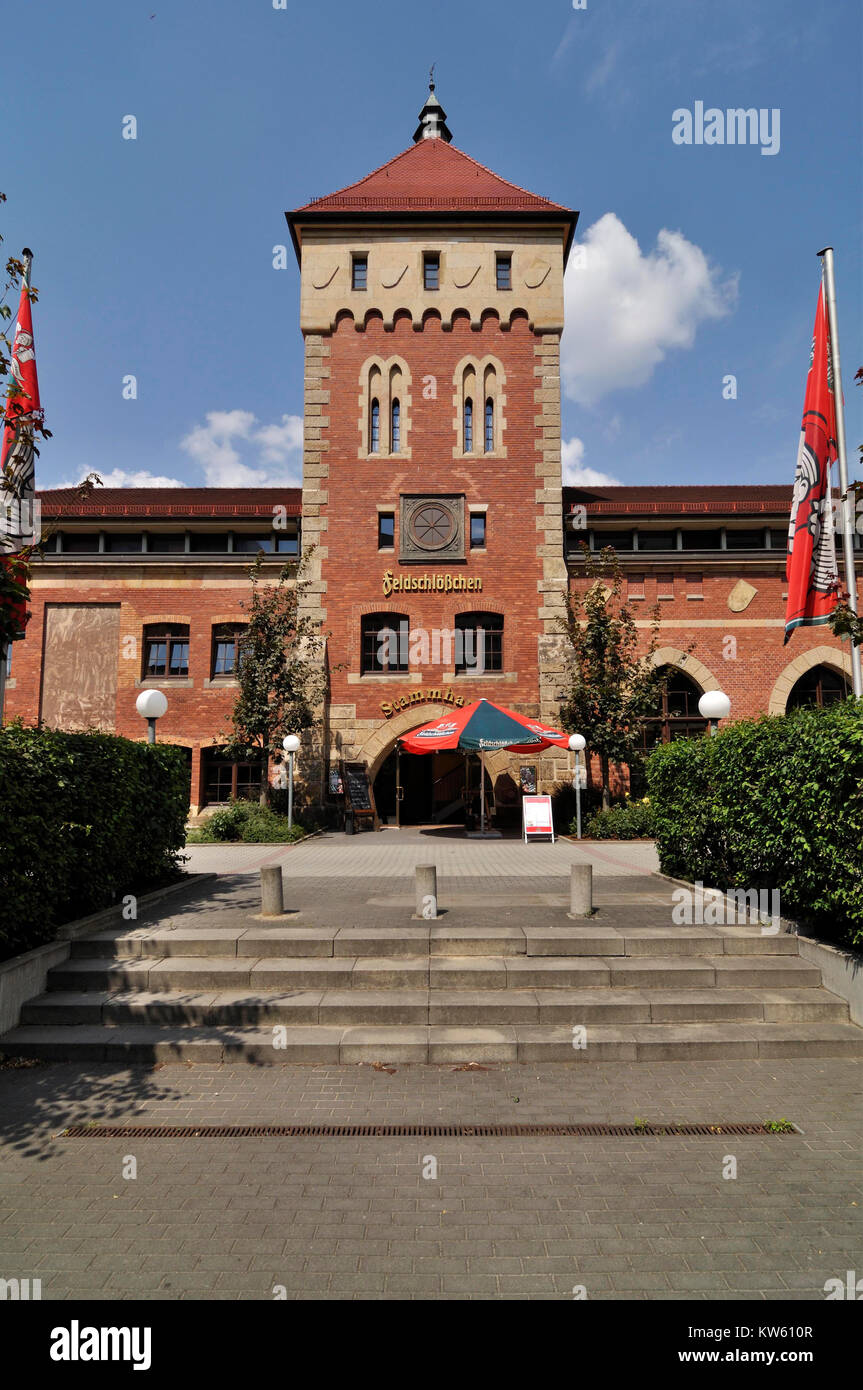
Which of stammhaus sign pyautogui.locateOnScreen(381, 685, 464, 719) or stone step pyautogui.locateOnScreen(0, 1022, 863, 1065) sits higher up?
stammhaus sign pyautogui.locateOnScreen(381, 685, 464, 719)

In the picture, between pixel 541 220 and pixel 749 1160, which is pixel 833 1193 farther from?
pixel 541 220

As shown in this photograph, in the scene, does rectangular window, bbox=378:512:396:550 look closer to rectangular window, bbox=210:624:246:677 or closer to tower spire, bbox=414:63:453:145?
rectangular window, bbox=210:624:246:677

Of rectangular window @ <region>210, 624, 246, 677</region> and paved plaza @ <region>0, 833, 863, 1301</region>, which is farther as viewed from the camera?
rectangular window @ <region>210, 624, 246, 677</region>

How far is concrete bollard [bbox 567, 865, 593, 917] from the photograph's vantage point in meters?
8.56

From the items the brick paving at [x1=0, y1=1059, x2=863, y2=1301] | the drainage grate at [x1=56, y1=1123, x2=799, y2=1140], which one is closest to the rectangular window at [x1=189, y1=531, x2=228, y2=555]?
the brick paving at [x1=0, y1=1059, x2=863, y2=1301]

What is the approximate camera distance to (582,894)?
8586mm

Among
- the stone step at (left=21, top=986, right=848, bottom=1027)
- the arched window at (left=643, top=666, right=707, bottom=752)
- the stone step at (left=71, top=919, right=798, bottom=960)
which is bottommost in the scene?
the stone step at (left=21, top=986, right=848, bottom=1027)

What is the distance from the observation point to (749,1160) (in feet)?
15.1

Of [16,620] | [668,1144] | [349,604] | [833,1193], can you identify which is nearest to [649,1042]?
[668,1144]

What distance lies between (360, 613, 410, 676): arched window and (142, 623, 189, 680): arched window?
19.0 feet

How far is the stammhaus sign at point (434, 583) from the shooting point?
70.9ft

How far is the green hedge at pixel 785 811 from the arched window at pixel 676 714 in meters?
12.4

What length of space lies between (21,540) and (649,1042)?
731cm

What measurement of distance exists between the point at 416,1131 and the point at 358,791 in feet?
52.1
